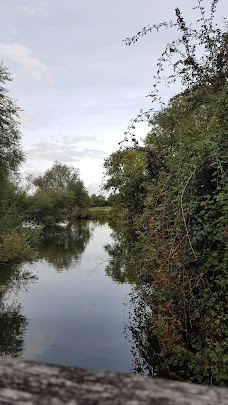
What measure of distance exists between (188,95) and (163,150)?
4.50 ft

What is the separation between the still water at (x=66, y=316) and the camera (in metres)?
10.2

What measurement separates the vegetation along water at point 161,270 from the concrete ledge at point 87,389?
13.2 feet

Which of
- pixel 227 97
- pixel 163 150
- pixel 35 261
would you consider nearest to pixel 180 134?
pixel 227 97

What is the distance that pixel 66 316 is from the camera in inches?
524

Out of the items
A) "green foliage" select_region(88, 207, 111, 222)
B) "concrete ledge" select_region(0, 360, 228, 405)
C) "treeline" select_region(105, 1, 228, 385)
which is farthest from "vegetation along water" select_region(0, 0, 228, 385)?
"green foliage" select_region(88, 207, 111, 222)

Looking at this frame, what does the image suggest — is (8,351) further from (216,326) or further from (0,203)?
(0,203)

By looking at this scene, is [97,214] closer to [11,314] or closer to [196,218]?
[11,314]

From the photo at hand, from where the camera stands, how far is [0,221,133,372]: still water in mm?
10183

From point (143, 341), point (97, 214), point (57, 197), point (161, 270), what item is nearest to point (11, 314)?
point (143, 341)

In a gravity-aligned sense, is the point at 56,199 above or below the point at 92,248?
above

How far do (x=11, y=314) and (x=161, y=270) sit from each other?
9496 millimetres

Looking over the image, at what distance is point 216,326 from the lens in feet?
17.2

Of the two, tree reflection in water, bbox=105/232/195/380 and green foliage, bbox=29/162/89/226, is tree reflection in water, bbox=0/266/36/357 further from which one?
green foliage, bbox=29/162/89/226

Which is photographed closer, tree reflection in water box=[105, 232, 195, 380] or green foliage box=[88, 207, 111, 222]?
tree reflection in water box=[105, 232, 195, 380]
